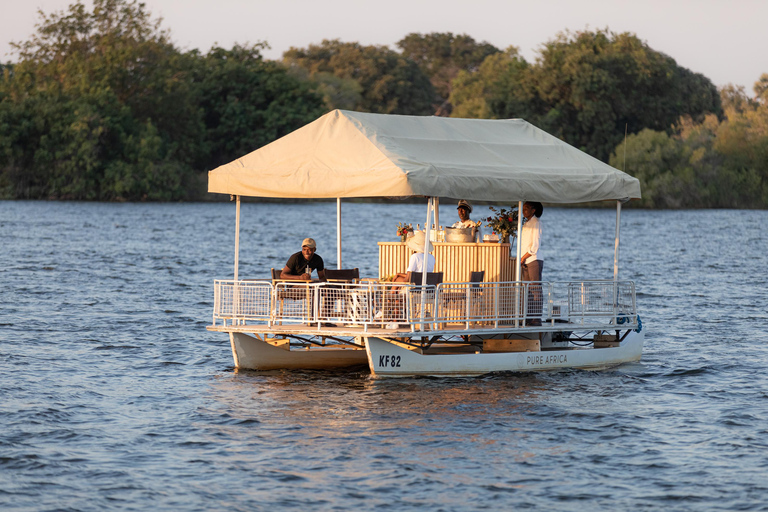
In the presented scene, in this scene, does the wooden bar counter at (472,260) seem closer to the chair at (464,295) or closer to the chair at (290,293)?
the chair at (464,295)

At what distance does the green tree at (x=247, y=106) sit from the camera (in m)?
104

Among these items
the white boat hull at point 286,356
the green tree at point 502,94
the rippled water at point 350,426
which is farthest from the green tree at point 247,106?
the white boat hull at point 286,356

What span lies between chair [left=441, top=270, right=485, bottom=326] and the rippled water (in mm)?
1263

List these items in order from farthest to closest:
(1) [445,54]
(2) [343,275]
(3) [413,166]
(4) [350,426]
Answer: (1) [445,54] < (2) [343,275] < (3) [413,166] < (4) [350,426]

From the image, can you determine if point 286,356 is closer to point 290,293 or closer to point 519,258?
point 290,293

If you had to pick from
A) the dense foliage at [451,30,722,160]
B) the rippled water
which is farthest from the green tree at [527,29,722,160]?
the rippled water

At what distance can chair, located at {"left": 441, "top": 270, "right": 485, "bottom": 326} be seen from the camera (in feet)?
53.0

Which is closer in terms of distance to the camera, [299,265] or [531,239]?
[299,265]

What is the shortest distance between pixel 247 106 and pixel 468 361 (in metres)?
91.0

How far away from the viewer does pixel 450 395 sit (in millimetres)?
16094

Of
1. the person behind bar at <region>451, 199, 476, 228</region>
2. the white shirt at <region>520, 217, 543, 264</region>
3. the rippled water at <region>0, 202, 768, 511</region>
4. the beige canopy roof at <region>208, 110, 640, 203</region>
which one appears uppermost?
the beige canopy roof at <region>208, 110, 640, 203</region>

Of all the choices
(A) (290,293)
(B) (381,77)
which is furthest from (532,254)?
(B) (381,77)

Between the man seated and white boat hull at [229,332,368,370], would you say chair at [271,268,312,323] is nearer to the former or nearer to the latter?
the man seated

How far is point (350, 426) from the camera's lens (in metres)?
14.3
